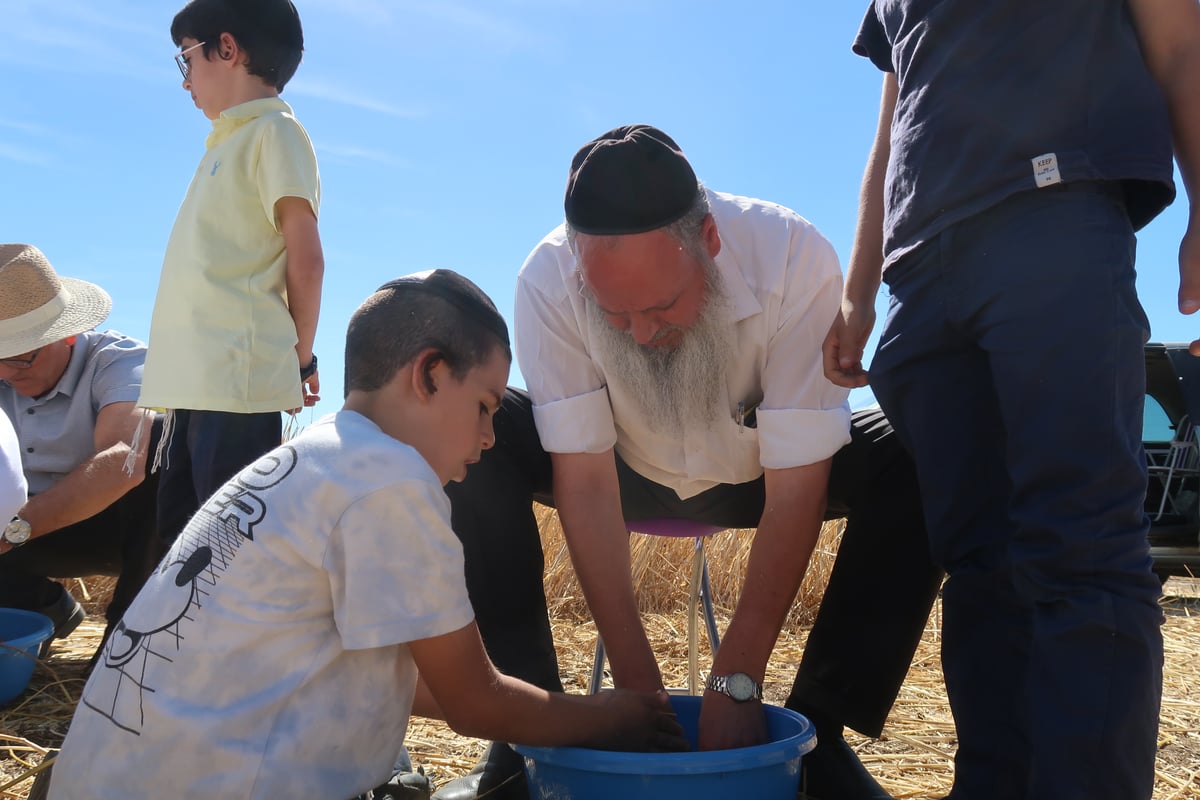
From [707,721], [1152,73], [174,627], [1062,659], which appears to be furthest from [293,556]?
[1152,73]

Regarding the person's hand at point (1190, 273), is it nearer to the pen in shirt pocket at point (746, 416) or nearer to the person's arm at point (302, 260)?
the pen in shirt pocket at point (746, 416)

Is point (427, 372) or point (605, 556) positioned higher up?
point (427, 372)

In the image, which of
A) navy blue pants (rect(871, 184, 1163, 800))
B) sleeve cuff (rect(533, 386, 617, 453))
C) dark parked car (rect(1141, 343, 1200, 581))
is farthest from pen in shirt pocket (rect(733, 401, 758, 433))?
dark parked car (rect(1141, 343, 1200, 581))

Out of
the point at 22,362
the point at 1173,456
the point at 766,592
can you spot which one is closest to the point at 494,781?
the point at 766,592

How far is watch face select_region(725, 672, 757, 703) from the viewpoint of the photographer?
192 cm

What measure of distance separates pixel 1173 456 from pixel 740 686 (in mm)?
4226

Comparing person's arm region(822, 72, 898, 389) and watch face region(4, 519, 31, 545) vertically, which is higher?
person's arm region(822, 72, 898, 389)

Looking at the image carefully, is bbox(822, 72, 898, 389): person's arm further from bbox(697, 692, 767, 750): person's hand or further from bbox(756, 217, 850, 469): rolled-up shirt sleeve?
bbox(697, 692, 767, 750): person's hand

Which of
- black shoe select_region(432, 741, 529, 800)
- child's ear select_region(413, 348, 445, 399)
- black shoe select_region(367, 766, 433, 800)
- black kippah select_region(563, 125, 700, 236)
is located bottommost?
black shoe select_region(432, 741, 529, 800)

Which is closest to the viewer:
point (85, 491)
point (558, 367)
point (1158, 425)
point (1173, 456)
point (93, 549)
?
point (558, 367)

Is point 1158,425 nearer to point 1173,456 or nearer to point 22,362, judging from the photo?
point 1173,456

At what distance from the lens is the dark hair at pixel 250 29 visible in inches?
112

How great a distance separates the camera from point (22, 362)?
3475mm

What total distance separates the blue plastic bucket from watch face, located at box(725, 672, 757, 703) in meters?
0.27
